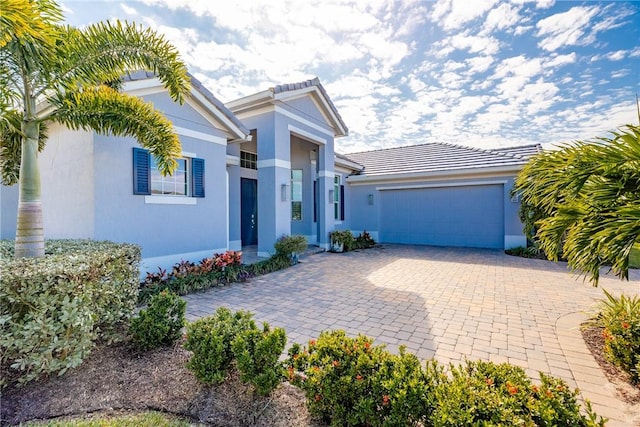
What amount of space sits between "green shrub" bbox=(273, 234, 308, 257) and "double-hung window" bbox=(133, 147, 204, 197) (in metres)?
2.93

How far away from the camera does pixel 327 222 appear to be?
12.7m

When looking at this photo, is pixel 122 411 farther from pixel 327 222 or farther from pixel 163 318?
pixel 327 222

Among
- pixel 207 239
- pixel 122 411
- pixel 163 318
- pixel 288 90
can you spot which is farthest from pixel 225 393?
pixel 288 90

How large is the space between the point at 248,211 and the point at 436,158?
9.97m

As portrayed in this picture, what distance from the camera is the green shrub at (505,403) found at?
71.1 inches

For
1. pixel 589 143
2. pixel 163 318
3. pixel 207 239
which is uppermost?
pixel 589 143

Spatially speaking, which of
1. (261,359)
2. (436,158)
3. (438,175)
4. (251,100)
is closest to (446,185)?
(438,175)

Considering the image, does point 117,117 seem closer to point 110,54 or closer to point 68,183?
point 110,54

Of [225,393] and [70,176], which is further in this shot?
[70,176]

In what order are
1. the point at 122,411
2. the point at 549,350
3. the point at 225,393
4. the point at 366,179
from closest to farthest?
the point at 122,411 < the point at 225,393 < the point at 549,350 < the point at 366,179

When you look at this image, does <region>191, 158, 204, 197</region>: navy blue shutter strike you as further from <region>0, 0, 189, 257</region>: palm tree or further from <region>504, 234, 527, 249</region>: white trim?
<region>504, 234, 527, 249</region>: white trim

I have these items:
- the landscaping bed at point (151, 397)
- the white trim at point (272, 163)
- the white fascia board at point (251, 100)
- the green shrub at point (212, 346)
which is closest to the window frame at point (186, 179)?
the white trim at point (272, 163)

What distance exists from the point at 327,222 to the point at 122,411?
1042 centimetres

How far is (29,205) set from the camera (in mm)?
3760
